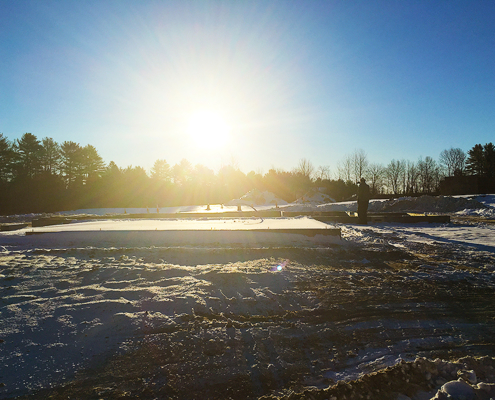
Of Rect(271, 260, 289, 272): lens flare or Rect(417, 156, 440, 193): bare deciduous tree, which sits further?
Rect(417, 156, 440, 193): bare deciduous tree

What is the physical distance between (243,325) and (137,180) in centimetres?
3967

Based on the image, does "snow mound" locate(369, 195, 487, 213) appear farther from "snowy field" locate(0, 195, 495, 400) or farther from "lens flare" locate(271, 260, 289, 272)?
"lens flare" locate(271, 260, 289, 272)

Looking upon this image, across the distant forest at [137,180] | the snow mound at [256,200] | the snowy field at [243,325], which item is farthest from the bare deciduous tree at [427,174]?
the snowy field at [243,325]

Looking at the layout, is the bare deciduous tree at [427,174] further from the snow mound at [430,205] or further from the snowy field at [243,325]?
the snowy field at [243,325]

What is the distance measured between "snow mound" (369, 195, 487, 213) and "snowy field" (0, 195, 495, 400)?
53.5ft

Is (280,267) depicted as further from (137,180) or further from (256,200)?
(137,180)

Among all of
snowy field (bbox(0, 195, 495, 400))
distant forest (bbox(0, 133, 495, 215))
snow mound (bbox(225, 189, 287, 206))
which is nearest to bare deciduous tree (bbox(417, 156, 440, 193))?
distant forest (bbox(0, 133, 495, 215))

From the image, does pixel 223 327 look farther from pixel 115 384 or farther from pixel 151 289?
pixel 151 289

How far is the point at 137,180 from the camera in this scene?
127ft

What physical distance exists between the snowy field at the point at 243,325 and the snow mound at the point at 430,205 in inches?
642

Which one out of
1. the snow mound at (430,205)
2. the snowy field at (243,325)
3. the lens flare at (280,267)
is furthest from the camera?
the snow mound at (430,205)

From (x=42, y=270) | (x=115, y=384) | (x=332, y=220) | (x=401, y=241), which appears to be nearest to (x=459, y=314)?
(x=115, y=384)

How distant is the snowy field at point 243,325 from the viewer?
1783 millimetres

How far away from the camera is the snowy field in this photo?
1.78 metres
